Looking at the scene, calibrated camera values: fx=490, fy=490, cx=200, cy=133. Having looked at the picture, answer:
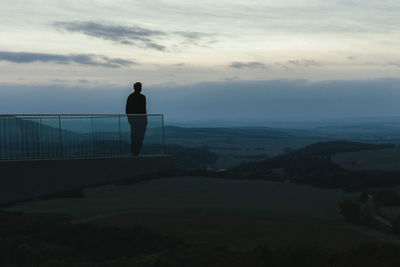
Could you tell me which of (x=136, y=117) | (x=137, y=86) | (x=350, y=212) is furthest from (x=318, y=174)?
(x=137, y=86)

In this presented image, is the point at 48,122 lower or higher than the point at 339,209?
higher

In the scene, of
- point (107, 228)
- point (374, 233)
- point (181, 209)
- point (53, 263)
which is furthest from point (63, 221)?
point (374, 233)

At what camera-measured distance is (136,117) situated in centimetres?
1672

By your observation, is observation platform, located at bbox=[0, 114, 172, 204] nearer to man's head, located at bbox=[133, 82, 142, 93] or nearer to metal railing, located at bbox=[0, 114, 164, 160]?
metal railing, located at bbox=[0, 114, 164, 160]

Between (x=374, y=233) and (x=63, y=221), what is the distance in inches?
2556

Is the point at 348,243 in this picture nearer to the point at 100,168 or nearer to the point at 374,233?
the point at 374,233

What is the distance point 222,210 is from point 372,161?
87835 millimetres

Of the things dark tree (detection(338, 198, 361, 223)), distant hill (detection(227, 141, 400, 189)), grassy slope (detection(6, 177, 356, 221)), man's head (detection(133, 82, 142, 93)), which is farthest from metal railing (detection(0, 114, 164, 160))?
distant hill (detection(227, 141, 400, 189))

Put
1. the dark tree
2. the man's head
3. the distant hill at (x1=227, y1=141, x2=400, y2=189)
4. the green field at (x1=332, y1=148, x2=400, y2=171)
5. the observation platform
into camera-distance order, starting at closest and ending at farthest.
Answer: the observation platform, the man's head, the dark tree, the distant hill at (x1=227, y1=141, x2=400, y2=189), the green field at (x1=332, y1=148, x2=400, y2=171)

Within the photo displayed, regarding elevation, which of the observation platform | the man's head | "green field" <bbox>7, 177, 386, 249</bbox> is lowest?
"green field" <bbox>7, 177, 386, 249</bbox>

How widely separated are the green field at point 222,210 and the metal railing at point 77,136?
64747mm

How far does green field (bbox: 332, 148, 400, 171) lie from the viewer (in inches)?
6772

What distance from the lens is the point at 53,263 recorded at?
61.4m

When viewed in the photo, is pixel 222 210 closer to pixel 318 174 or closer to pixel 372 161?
pixel 318 174
